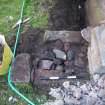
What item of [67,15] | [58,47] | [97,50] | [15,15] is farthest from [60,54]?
[15,15]

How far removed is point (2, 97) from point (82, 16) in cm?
177

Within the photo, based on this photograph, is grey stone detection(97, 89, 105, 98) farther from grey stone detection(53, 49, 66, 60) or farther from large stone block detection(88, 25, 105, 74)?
grey stone detection(53, 49, 66, 60)

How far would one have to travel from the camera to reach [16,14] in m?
5.36

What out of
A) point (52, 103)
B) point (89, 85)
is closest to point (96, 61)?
point (89, 85)

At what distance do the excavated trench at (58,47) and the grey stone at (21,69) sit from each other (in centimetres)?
5

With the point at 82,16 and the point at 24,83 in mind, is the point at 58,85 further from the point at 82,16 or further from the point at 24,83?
the point at 82,16

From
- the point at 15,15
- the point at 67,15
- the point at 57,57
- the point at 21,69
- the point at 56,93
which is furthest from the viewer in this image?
the point at 15,15

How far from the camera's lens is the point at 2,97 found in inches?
173

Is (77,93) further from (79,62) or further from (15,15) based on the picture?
(15,15)

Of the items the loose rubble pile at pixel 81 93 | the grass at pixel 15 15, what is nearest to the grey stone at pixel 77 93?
the loose rubble pile at pixel 81 93

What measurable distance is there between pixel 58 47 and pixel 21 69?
2.00ft

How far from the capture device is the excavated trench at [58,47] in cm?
454

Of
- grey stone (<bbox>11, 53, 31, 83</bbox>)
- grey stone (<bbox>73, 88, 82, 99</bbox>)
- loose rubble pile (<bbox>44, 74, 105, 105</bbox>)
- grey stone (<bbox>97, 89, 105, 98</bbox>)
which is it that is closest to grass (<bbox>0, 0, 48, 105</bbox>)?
grey stone (<bbox>11, 53, 31, 83</bbox>)

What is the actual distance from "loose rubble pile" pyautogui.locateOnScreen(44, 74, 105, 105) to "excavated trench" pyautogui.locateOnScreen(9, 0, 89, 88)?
14 cm
